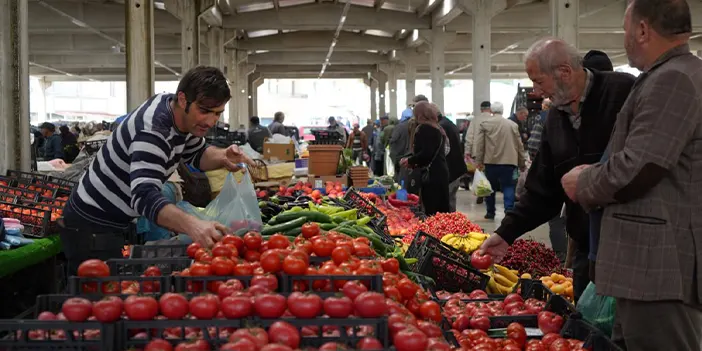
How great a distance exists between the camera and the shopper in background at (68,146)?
612 inches

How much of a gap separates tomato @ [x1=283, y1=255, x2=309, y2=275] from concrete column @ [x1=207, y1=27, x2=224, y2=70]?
1986cm

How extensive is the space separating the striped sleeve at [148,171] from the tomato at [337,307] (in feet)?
3.65

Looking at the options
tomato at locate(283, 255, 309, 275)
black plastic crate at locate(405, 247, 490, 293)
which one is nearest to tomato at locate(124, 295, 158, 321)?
tomato at locate(283, 255, 309, 275)

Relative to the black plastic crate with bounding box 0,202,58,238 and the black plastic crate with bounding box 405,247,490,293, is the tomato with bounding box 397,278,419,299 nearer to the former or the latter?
the black plastic crate with bounding box 405,247,490,293

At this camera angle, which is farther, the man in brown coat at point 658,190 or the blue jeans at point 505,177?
the blue jeans at point 505,177

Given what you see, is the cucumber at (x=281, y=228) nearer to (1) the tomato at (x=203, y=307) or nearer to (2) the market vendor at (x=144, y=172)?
(2) the market vendor at (x=144, y=172)

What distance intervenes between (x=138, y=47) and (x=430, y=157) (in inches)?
205

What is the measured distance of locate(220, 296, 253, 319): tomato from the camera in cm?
204

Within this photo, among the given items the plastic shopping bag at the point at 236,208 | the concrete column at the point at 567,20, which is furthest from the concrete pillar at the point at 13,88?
the concrete column at the point at 567,20

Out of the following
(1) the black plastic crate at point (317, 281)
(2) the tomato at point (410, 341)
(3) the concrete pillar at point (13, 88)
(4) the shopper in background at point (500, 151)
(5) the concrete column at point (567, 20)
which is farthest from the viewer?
(5) the concrete column at point (567, 20)

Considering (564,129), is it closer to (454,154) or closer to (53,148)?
(454,154)

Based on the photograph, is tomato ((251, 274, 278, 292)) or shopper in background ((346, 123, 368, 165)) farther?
shopper in background ((346, 123, 368, 165))

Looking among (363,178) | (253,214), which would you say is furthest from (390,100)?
(253,214)

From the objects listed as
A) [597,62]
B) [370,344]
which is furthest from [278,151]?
[370,344]
